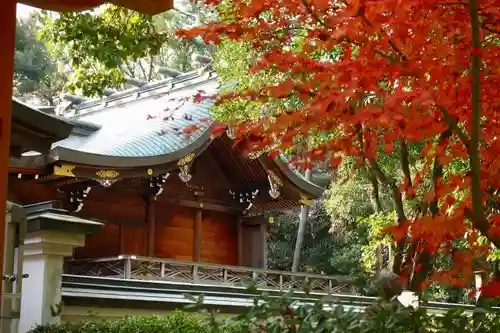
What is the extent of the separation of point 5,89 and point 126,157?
947 centimetres

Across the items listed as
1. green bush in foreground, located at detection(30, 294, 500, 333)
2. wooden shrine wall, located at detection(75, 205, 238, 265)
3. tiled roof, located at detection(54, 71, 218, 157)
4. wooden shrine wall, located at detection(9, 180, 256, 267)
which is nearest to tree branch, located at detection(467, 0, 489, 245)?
green bush in foreground, located at detection(30, 294, 500, 333)

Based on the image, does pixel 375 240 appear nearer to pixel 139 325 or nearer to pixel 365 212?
pixel 139 325

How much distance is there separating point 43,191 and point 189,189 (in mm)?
3894

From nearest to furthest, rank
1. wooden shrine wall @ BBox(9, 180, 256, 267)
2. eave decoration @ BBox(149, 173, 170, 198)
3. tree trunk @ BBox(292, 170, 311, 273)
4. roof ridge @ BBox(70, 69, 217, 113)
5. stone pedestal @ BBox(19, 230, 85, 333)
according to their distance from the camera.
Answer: stone pedestal @ BBox(19, 230, 85, 333) → wooden shrine wall @ BBox(9, 180, 256, 267) → eave decoration @ BBox(149, 173, 170, 198) → roof ridge @ BBox(70, 69, 217, 113) → tree trunk @ BBox(292, 170, 311, 273)

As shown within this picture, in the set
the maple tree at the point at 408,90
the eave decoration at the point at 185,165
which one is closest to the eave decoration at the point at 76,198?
the eave decoration at the point at 185,165

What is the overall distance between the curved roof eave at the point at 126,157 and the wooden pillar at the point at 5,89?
7.99 meters

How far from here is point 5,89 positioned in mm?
2547

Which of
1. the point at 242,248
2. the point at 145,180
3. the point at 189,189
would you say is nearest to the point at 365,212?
the point at 242,248

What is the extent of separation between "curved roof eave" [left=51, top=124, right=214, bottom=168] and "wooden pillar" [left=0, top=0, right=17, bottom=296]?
315 inches

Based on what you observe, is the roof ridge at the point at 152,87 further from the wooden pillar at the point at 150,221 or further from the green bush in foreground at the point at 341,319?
the green bush in foreground at the point at 341,319

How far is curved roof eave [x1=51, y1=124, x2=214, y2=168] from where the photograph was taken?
1046 centimetres

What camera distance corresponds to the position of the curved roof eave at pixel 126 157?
10.5 m

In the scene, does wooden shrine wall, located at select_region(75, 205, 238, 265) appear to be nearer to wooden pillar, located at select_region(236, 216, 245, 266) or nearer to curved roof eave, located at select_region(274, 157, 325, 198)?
wooden pillar, located at select_region(236, 216, 245, 266)

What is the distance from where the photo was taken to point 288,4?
5625 mm
